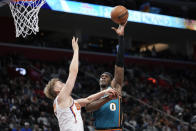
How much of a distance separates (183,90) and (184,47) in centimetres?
649

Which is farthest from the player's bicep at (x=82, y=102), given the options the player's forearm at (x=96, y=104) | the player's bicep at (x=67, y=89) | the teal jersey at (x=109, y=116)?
the teal jersey at (x=109, y=116)

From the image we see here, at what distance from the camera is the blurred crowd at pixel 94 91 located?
10594 millimetres

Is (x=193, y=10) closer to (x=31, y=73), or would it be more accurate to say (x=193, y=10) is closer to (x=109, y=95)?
(x=31, y=73)

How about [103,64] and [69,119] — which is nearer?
[69,119]

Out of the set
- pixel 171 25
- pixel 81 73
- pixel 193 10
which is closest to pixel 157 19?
pixel 171 25

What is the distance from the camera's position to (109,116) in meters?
4.40

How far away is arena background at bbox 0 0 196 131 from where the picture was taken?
37.5 ft

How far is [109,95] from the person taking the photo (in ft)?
12.2

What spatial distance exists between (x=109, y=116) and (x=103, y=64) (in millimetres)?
13588

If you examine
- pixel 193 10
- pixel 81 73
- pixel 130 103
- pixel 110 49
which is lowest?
pixel 130 103

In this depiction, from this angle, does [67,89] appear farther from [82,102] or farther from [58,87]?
[82,102]

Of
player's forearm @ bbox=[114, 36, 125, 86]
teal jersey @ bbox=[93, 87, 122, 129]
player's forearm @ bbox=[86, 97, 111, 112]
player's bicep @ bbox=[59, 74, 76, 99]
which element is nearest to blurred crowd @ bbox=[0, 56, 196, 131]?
teal jersey @ bbox=[93, 87, 122, 129]

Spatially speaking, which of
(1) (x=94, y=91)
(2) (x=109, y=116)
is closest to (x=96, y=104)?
(2) (x=109, y=116)

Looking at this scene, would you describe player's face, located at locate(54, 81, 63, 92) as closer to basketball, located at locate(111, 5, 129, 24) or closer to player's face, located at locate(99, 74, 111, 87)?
player's face, located at locate(99, 74, 111, 87)
